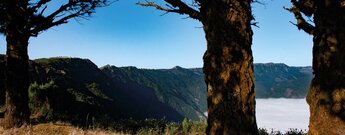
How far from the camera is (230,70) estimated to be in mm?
5648

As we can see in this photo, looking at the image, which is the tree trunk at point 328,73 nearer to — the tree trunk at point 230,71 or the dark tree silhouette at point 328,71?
the dark tree silhouette at point 328,71

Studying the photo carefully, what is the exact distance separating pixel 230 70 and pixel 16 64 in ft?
22.9

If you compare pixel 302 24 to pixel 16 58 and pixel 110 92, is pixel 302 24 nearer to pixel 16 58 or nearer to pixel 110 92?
pixel 16 58

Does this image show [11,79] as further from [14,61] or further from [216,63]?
[216,63]

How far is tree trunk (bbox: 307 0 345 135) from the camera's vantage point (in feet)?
22.2

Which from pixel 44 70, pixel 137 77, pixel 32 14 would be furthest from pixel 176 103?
pixel 32 14

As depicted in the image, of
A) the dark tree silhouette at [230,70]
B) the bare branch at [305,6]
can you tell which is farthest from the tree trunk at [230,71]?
the bare branch at [305,6]

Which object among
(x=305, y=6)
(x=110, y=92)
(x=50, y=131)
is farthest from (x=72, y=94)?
(x=110, y=92)

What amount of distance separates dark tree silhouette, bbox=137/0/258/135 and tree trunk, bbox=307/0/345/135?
1.96 m

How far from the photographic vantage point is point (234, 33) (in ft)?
18.7

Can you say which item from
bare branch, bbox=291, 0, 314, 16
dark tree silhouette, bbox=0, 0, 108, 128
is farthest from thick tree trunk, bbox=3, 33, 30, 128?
bare branch, bbox=291, 0, 314, 16

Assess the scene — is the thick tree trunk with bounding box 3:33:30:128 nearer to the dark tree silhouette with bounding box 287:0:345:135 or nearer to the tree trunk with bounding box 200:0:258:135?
the tree trunk with bounding box 200:0:258:135

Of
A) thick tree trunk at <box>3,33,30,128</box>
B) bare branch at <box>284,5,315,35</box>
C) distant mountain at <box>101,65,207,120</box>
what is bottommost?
distant mountain at <box>101,65,207,120</box>

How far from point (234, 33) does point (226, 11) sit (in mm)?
414
